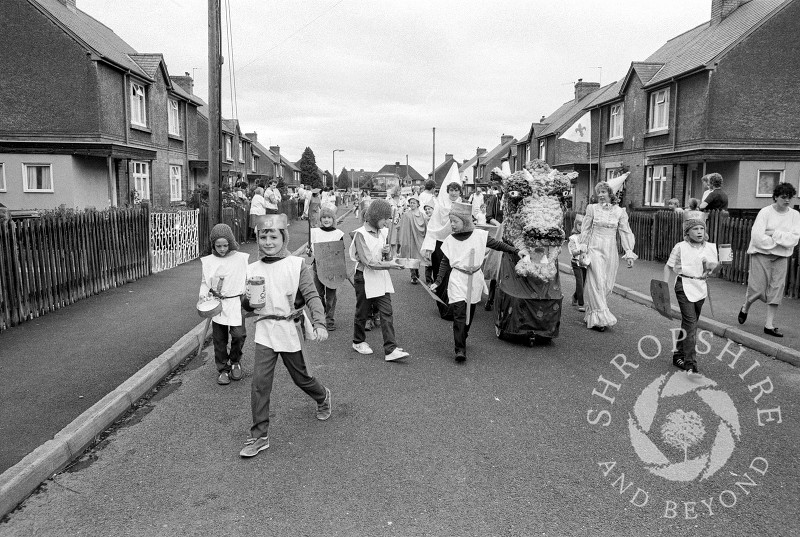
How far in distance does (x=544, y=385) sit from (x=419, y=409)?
144 centimetres

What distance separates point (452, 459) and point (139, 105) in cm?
2758

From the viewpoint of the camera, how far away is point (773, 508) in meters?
3.87

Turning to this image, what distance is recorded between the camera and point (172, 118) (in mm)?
33469

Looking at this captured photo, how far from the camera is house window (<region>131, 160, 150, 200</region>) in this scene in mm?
28311

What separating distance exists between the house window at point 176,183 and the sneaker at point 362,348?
28.3 metres

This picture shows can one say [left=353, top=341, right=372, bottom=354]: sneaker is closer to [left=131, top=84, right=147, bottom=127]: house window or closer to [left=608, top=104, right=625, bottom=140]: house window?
[left=131, top=84, right=147, bottom=127]: house window

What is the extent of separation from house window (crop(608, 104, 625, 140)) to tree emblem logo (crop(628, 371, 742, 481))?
27.6 m

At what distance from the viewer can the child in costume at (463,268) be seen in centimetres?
731

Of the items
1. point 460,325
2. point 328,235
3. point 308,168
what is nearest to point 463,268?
point 460,325

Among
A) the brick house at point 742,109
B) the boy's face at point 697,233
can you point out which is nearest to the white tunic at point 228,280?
the boy's face at point 697,233

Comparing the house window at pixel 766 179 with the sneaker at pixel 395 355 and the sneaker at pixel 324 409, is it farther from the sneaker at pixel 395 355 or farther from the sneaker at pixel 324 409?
the sneaker at pixel 324 409

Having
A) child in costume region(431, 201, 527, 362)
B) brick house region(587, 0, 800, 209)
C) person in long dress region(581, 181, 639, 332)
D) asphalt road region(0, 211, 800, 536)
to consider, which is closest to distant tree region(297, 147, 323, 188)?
brick house region(587, 0, 800, 209)

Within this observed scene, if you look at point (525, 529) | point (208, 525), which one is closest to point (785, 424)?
point (525, 529)

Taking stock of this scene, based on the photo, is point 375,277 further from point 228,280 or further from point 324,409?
point 324,409
